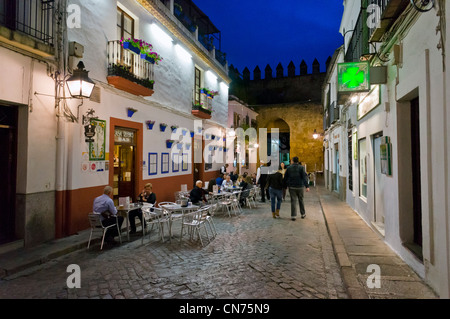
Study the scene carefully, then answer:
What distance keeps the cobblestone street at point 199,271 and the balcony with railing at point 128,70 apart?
435 cm

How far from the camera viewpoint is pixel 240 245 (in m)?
6.23

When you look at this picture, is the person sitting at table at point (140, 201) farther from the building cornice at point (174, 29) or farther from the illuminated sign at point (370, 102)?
the building cornice at point (174, 29)

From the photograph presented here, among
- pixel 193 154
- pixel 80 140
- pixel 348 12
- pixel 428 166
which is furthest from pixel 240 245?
pixel 348 12

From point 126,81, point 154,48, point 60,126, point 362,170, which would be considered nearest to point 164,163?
point 126,81

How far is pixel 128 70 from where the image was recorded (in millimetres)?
8406

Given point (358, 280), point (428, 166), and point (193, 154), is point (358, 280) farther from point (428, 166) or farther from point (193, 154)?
point (193, 154)

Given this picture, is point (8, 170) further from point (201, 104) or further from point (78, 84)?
point (201, 104)

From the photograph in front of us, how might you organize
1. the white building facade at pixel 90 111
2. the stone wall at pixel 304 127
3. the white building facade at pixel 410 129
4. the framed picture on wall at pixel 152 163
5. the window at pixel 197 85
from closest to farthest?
1. the white building facade at pixel 410 129
2. the white building facade at pixel 90 111
3. the framed picture on wall at pixel 152 163
4. the window at pixel 197 85
5. the stone wall at pixel 304 127

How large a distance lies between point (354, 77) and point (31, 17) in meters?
7.14

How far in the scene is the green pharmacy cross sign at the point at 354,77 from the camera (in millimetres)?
6207

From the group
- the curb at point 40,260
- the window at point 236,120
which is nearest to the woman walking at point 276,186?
the curb at point 40,260

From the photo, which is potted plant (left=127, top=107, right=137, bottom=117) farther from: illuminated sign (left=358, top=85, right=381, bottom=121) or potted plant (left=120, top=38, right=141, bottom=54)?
illuminated sign (left=358, top=85, right=381, bottom=121)

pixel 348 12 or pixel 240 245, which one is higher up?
pixel 348 12
